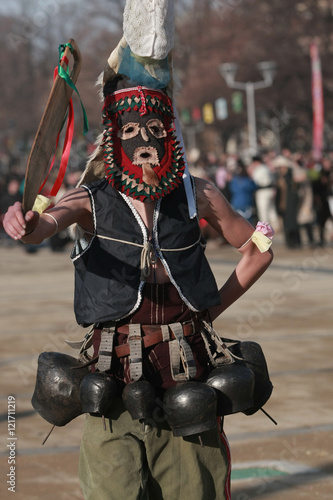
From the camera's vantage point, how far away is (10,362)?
8172 millimetres

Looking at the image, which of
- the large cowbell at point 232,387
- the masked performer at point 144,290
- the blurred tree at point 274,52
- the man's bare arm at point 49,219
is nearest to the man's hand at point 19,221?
the man's bare arm at point 49,219

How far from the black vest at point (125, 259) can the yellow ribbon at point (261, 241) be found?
0.97ft

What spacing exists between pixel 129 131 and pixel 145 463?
123cm

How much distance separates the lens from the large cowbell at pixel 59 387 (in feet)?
12.0

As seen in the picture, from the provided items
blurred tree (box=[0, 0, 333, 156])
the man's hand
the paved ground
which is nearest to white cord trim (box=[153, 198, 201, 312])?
the man's hand

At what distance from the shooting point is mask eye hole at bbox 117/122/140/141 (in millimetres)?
3607

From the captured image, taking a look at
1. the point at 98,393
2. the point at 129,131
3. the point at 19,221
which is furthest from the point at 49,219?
the point at 98,393

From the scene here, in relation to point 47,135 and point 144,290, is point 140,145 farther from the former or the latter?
point 144,290

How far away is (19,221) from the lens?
3127 millimetres

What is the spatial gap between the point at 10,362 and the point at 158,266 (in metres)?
4.83

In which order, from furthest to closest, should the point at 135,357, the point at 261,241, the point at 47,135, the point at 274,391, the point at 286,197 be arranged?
the point at 286,197, the point at 274,391, the point at 261,241, the point at 135,357, the point at 47,135

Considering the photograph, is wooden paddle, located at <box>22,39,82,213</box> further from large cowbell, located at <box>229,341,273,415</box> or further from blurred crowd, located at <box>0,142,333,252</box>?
blurred crowd, located at <box>0,142,333,252</box>

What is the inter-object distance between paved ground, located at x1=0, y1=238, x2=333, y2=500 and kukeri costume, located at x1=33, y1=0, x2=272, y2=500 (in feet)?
5.32

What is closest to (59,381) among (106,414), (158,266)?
(106,414)
